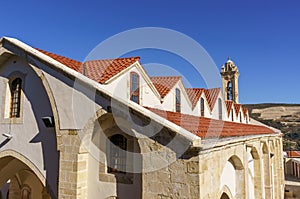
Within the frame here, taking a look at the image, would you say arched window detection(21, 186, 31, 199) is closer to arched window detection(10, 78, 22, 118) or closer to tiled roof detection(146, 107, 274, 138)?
arched window detection(10, 78, 22, 118)

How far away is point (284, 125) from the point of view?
68.6m

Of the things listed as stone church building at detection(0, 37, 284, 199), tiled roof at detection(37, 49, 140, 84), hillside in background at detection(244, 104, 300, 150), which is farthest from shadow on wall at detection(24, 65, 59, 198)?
hillside in background at detection(244, 104, 300, 150)

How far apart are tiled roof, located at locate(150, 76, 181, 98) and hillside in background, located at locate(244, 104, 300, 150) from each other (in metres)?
57.9

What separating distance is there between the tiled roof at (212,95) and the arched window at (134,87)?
8.94m

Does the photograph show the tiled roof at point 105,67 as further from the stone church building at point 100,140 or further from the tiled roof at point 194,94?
the tiled roof at point 194,94

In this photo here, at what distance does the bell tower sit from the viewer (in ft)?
84.3

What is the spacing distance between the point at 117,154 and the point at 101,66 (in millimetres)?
5246

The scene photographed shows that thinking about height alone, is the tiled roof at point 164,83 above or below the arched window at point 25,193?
above

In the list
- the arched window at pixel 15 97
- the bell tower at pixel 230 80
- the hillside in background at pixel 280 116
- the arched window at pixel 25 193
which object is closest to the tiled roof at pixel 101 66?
the arched window at pixel 15 97

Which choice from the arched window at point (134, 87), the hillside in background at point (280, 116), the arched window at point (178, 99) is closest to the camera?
the arched window at point (134, 87)

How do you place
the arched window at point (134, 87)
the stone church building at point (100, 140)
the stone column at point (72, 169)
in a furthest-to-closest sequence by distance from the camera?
the arched window at point (134, 87) < the stone column at point (72, 169) < the stone church building at point (100, 140)

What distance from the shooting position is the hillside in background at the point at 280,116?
6582cm

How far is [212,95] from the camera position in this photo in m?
19.1

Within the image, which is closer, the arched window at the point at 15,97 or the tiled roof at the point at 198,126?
the tiled roof at the point at 198,126
